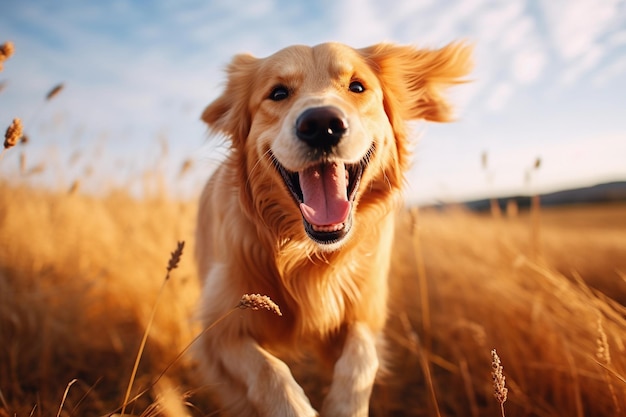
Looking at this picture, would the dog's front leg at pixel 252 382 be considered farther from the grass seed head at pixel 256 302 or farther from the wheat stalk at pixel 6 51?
the wheat stalk at pixel 6 51

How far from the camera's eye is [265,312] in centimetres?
213

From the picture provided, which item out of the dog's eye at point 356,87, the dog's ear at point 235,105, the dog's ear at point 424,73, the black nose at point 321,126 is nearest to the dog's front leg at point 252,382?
the black nose at point 321,126

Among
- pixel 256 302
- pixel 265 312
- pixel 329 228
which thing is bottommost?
pixel 265 312

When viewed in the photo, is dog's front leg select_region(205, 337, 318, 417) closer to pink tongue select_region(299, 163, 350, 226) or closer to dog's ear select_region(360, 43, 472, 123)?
pink tongue select_region(299, 163, 350, 226)

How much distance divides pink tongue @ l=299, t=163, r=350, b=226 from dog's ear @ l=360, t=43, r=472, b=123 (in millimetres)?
757

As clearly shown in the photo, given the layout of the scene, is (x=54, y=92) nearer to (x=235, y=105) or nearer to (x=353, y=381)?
(x=235, y=105)

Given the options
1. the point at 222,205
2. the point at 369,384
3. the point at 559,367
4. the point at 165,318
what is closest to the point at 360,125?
the point at 222,205

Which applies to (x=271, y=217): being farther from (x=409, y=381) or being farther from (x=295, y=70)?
(x=409, y=381)

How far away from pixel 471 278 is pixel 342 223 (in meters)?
2.29

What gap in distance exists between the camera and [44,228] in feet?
13.2

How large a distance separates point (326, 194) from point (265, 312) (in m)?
0.63

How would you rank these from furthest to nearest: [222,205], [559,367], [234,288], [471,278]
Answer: [471,278]
[222,205]
[559,367]
[234,288]

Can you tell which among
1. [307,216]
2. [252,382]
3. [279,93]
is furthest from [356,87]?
[252,382]

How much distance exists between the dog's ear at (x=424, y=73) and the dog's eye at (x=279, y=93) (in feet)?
1.96
